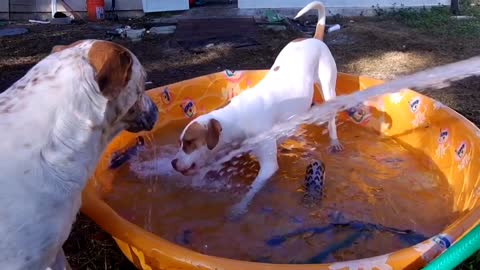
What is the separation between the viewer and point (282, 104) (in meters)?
4.41

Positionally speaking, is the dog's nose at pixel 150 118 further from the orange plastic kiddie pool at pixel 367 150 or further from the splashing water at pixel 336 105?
the splashing water at pixel 336 105

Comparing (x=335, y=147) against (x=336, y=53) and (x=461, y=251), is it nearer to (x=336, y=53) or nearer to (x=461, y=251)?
(x=461, y=251)

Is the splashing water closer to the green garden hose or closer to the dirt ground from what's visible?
the dirt ground

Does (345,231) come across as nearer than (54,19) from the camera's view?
Yes

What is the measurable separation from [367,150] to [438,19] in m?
5.32

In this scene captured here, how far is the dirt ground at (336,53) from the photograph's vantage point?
6.65 meters

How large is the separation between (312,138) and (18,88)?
3.18 meters

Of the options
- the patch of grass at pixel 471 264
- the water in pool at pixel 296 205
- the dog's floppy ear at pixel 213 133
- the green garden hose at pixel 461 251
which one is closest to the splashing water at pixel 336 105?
the water in pool at pixel 296 205

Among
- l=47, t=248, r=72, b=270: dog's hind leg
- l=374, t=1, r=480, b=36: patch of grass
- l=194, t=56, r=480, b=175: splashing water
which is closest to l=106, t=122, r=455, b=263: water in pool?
l=194, t=56, r=480, b=175: splashing water

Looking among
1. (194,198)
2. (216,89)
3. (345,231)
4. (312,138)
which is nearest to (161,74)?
(216,89)

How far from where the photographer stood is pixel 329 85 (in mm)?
4891

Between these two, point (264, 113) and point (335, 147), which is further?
point (335, 147)

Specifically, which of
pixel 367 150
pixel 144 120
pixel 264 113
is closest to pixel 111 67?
pixel 144 120

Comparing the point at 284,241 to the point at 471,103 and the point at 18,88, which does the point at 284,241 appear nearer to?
the point at 18,88
